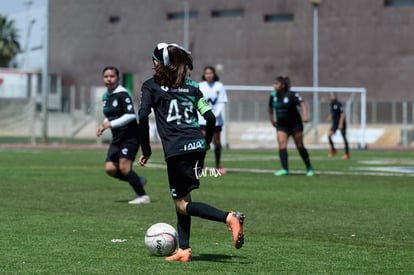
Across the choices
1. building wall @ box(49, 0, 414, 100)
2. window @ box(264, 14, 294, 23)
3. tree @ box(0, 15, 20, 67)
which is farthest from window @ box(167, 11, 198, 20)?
tree @ box(0, 15, 20, 67)

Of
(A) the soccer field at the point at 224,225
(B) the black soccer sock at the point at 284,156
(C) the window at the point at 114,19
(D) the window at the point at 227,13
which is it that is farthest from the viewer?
(C) the window at the point at 114,19

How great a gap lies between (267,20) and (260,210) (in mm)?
61177

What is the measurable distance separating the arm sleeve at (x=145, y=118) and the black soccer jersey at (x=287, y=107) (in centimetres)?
1204

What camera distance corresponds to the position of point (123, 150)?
1430cm

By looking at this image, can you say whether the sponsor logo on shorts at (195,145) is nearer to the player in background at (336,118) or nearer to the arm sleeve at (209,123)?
the arm sleeve at (209,123)

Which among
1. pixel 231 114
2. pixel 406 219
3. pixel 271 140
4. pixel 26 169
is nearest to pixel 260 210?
pixel 406 219

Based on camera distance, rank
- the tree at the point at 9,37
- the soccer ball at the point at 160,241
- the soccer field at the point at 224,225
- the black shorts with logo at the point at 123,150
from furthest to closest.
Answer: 1. the tree at the point at 9,37
2. the black shorts with logo at the point at 123,150
3. the soccer ball at the point at 160,241
4. the soccer field at the point at 224,225

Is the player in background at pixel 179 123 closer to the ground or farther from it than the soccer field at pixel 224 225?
farther from it

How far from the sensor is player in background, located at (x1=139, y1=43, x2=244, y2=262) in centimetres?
840

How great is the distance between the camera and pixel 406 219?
12094 mm

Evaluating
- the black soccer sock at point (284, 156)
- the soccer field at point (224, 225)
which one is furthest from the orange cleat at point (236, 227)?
the black soccer sock at point (284, 156)

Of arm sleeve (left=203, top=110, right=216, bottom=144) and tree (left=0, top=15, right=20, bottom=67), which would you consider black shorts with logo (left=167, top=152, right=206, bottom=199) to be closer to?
arm sleeve (left=203, top=110, right=216, bottom=144)

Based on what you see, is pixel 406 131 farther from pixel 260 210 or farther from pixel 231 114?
pixel 260 210

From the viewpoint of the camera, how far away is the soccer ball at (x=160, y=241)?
877 centimetres
